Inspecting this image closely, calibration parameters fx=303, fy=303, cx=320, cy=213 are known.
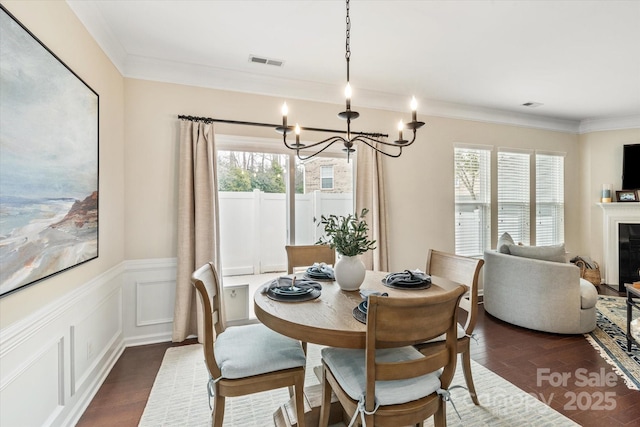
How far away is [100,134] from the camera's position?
7.73 feet

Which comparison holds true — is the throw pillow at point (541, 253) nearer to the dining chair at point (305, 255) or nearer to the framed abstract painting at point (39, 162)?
the dining chair at point (305, 255)

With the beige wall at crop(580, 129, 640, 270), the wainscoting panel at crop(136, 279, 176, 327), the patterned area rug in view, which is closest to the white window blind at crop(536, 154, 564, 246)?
the beige wall at crop(580, 129, 640, 270)

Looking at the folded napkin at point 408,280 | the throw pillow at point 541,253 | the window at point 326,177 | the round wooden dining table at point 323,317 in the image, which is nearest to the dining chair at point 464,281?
the folded napkin at point 408,280

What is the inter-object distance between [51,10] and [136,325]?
8.46 feet

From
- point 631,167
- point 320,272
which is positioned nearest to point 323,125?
point 320,272

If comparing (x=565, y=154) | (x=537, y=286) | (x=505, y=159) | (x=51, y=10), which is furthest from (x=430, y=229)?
(x=51, y=10)

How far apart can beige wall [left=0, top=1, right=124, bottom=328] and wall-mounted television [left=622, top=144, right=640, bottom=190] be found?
7.10 m

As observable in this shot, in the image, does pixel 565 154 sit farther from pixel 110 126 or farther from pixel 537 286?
pixel 110 126

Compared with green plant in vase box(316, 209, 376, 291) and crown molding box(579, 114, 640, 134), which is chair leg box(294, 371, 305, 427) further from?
crown molding box(579, 114, 640, 134)

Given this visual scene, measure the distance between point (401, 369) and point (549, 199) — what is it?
17.1ft

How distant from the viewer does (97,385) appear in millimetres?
2260

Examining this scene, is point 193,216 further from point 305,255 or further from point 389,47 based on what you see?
point 389,47

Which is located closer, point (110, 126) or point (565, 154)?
point (110, 126)

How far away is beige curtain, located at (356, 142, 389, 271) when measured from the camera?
3.68m
